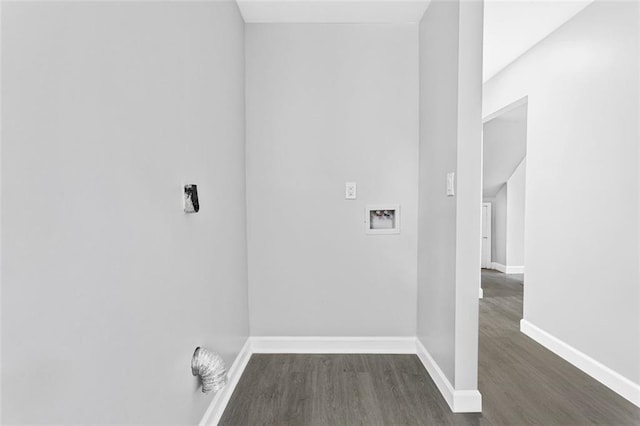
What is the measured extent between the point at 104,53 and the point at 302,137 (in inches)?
74.7

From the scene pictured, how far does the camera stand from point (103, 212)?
100 centimetres

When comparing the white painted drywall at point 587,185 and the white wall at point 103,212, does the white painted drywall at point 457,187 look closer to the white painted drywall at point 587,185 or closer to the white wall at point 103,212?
the white painted drywall at point 587,185

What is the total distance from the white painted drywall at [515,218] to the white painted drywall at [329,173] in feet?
13.6

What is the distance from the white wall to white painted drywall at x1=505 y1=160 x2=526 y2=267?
18.8 ft

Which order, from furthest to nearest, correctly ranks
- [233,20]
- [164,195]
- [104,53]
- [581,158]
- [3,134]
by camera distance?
[581,158] < [233,20] < [164,195] < [104,53] < [3,134]

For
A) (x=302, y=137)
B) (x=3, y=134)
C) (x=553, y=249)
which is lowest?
(x=553, y=249)

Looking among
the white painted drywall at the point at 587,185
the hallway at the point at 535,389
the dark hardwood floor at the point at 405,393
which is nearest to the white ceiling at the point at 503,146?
the white painted drywall at the point at 587,185

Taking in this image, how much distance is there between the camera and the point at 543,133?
3111 millimetres

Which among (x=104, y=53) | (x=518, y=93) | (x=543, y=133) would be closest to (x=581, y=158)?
(x=543, y=133)

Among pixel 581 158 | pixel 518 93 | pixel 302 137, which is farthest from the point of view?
pixel 518 93

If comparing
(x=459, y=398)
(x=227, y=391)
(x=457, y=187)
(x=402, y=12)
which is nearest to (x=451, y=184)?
(x=457, y=187)

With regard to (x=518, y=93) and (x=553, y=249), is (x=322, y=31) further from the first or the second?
(x=553, y=249)

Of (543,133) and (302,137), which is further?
(543,133)

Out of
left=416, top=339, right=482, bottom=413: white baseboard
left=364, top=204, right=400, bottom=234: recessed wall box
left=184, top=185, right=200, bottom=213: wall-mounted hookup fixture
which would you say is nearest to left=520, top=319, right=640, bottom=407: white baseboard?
left=416, top=339, right=482, bottom=413: white baseboard
